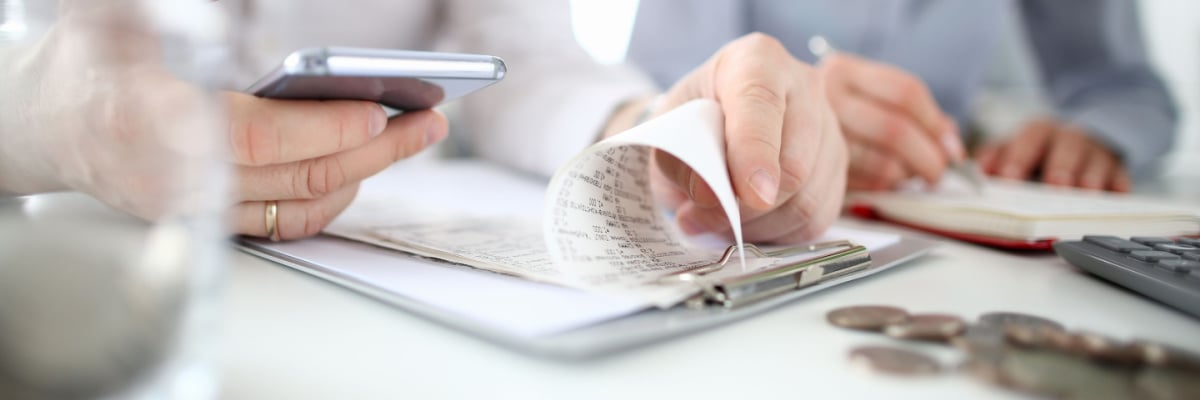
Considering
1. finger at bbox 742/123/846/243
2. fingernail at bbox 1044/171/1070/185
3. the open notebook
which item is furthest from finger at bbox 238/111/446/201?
fingernail at bbox 1044/171/1070/185

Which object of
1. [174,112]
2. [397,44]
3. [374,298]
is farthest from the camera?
[397,44]

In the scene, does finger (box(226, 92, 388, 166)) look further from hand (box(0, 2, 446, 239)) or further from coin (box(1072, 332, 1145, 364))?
coin (box(1072, 332, 1145, 364))

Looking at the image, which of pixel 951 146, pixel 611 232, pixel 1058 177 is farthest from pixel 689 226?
pixel 1058 177

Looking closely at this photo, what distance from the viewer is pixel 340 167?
459 mm

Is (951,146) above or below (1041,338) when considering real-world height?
above

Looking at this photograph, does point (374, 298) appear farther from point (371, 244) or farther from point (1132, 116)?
point (1132, 116)

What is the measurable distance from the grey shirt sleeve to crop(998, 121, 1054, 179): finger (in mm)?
69

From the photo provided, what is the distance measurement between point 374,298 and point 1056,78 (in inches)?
68.9

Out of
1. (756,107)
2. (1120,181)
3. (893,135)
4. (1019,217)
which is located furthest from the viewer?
(1120,181)

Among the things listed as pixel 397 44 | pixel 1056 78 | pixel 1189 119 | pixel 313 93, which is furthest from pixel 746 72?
pixel 1189 119

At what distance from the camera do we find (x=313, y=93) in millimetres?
378

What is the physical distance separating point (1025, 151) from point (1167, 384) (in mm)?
1072

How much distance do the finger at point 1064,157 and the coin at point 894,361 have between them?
973 mm

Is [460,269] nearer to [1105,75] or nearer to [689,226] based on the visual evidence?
[689,226]
